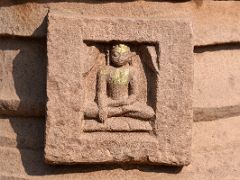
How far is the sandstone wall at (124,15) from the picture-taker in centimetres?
236

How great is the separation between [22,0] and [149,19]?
0.57 metres

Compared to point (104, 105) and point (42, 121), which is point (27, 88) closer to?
point (42, 121)

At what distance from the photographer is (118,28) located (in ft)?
7.35

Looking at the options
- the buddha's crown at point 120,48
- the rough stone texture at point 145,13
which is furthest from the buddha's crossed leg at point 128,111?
the rough stone texture at point 145,13

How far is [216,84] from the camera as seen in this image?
99.0 inches

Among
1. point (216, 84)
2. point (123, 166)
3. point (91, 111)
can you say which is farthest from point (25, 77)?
point (216, 84)

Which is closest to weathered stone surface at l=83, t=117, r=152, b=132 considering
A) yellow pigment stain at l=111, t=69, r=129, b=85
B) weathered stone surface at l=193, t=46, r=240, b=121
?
yellow pigment stain at l=111, t=69, r=129, b=85

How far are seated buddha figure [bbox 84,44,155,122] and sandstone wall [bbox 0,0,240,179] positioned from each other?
0.23m

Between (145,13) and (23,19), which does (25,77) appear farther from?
(145,13)

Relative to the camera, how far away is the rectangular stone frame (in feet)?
7.36

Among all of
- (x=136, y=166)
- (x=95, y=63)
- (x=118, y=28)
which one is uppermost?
(x=118, y=28)

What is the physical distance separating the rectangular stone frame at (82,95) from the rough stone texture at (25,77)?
184mm

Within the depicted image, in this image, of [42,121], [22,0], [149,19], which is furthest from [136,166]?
[22,0]

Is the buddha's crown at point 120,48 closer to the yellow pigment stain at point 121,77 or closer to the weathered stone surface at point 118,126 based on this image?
the yellow pigment stain at point 121,77
